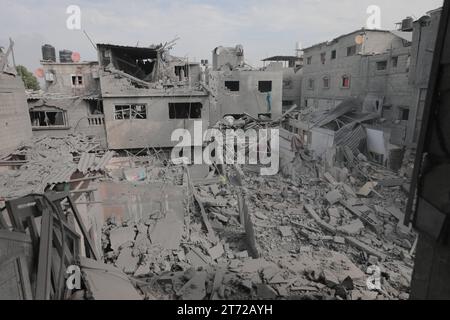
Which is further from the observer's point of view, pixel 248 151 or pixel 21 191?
pixel 248 151

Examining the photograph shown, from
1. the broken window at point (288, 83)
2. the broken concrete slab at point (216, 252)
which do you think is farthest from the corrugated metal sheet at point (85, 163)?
the broken window at point (288, 83)

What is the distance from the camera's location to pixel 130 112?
18422mm

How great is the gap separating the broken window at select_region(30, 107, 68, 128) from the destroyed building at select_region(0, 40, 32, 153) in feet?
8.74

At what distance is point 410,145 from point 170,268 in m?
15.1

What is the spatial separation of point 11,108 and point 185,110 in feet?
32.4

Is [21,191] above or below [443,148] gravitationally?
below

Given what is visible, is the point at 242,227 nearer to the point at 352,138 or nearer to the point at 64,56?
the point at 352,138

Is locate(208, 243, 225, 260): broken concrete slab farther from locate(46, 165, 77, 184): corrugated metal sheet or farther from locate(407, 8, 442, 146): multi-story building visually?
locate(407, 8, 442, 146): multi-story building

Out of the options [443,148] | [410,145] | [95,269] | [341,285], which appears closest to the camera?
[443,148]

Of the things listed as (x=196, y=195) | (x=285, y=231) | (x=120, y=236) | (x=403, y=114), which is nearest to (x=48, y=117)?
(x=196, y=195)

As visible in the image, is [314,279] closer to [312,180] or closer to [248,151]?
[312,180]

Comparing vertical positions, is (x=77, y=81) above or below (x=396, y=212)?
above

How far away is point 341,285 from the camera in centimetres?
611
